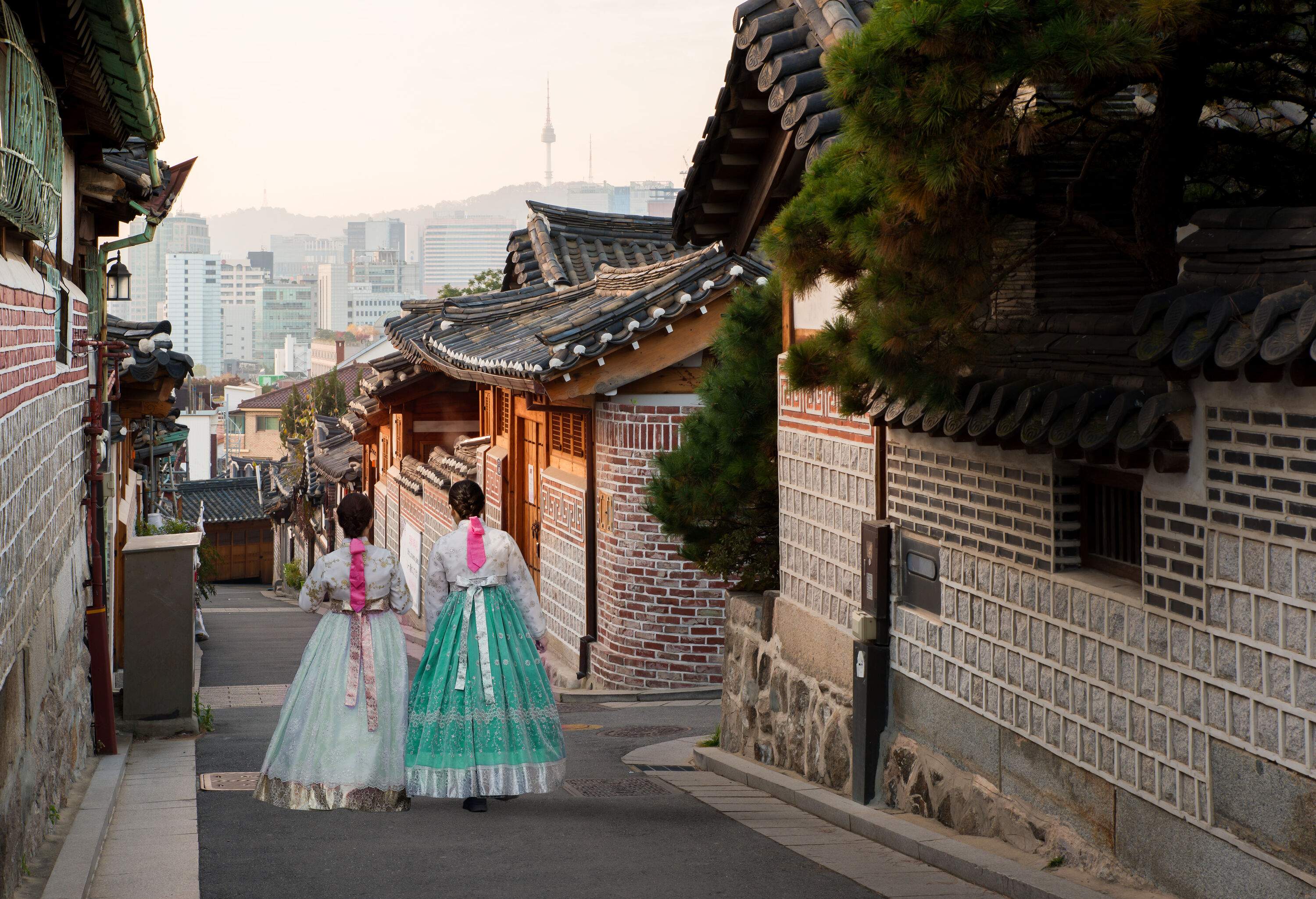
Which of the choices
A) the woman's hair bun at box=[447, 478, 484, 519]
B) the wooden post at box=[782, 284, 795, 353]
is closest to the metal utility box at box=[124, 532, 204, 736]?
the woman's hair bun at box=[447, 478, 484, 519]

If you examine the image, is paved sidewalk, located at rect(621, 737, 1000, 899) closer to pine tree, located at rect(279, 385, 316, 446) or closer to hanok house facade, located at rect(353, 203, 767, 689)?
hanok house facade, located at rect(353, 203, 767, 689)

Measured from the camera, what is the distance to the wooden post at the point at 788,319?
950cm

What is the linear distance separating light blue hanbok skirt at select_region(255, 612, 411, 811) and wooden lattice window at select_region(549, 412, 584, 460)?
7372 mm

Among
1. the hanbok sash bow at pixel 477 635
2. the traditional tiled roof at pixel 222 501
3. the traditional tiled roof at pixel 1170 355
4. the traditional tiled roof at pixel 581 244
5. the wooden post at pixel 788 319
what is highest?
the traditional tiled roof at pixel 581 244

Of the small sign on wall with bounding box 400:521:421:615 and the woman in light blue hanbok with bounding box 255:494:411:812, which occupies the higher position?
the woman in light blue hanbok with bounding box 255:494:411:812

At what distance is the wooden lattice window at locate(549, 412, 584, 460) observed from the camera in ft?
49.1

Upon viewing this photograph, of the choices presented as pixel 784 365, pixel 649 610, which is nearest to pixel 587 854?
pixel 784 365

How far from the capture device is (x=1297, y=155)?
18.1ft

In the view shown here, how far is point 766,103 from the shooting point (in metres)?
9.40

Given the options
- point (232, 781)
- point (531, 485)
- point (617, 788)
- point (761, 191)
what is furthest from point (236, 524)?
point (617, 788)

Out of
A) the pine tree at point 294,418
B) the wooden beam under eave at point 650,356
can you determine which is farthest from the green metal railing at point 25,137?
the pine tree at point 294,418

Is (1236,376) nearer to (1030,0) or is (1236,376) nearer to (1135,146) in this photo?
(1030,0)

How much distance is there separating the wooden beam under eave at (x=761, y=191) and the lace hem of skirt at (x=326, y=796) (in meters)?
4.82

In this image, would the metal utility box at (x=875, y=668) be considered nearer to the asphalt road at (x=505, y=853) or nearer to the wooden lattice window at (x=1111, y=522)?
the asphalt road at (x=505, y=853)
